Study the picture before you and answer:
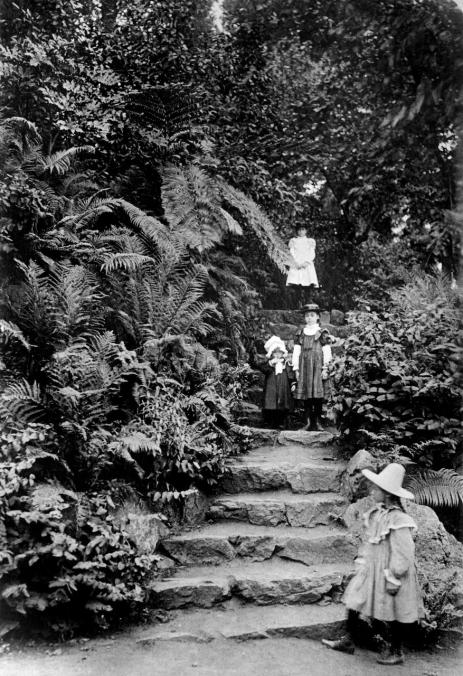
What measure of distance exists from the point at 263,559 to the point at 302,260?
6874 mm

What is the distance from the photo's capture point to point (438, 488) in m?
5.32

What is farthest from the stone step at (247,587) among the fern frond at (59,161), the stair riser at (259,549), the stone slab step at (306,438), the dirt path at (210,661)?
the fern frond at (59,161)

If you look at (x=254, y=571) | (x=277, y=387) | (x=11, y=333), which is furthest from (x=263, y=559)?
(x=277, y=387)

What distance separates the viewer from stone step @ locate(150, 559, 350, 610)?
15.1 feet

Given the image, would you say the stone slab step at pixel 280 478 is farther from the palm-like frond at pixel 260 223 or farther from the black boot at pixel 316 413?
the palm-like frond at pixel 260 223

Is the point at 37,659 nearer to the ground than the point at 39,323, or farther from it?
nearer to the ground

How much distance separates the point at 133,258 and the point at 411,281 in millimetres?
5328

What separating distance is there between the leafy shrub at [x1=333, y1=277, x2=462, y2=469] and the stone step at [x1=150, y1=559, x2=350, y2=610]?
1508 mm

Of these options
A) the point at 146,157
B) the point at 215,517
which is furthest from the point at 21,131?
the point at 215,517

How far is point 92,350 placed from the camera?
19.0 ft

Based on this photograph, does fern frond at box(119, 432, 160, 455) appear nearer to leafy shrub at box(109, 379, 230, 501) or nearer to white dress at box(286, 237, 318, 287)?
leafy shrub at box(109, 379, 230, 501)

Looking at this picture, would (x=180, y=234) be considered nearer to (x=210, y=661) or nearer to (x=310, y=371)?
(x=310, y=371)

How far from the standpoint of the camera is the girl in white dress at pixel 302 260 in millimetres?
11016

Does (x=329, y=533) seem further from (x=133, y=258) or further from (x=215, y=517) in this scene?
(x=133, y=258)
